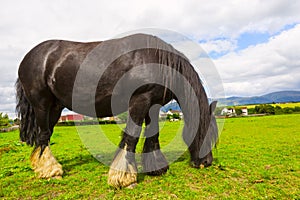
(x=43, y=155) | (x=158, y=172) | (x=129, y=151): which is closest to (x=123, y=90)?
(x=129, y=151)

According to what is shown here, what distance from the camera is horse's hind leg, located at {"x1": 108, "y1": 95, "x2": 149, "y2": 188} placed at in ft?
13.1

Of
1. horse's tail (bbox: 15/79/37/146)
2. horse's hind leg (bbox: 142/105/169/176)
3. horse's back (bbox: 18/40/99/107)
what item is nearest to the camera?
horse's back (bbox: 18/40/99/107)

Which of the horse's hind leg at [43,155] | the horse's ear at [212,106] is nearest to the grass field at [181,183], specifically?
the horse's hind leg at [43,155]

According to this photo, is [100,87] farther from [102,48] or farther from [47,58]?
[47,58]

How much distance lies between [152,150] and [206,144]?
1.10 m

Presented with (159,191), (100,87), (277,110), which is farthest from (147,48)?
(277,110)

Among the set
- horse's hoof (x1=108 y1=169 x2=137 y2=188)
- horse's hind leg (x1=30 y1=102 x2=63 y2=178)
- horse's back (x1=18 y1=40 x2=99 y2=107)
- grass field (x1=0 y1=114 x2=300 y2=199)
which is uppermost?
horse's back (x1=18 y1=40 x2=99 y2=107)

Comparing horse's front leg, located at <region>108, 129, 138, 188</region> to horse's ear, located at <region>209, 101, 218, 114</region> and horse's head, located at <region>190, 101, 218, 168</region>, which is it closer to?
horse's head, located at <region>190, 101, 218, 168</region>

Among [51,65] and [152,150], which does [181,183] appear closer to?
[152,150]

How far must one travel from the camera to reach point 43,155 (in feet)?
16.3

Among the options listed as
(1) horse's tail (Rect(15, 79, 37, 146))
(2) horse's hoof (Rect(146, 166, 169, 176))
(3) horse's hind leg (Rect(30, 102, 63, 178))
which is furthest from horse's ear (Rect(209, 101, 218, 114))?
(1) horse's tail (Rect(15, 79, 37, 146))

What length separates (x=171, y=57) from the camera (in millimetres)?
4355

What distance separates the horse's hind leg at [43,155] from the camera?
479 centimetres

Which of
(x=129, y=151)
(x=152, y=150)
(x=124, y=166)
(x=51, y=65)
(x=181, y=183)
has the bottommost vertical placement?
(x=181, y=183)
